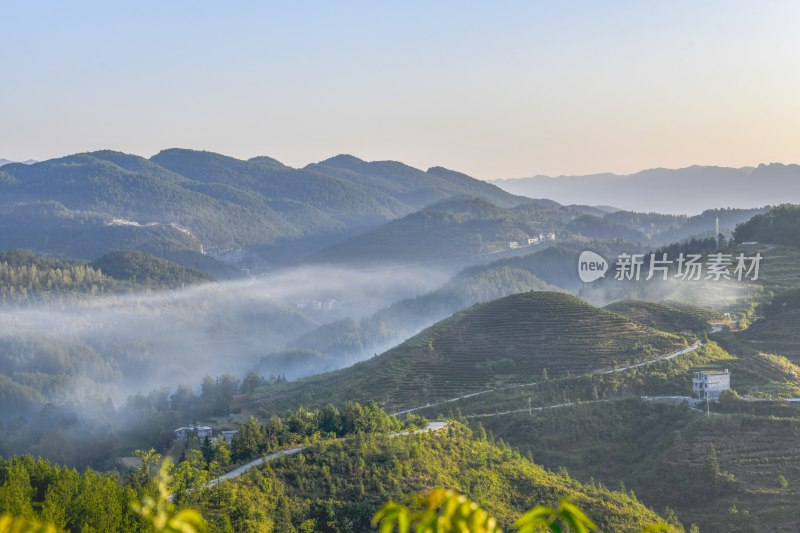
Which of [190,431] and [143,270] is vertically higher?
[143,270]

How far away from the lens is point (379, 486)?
33938 mm

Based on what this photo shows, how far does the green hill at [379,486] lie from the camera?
97.5 ft

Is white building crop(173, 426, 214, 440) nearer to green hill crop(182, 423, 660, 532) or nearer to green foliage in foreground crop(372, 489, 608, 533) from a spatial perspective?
green hill crop(182, 423, 660, 532)

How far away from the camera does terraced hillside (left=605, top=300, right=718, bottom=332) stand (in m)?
71.4

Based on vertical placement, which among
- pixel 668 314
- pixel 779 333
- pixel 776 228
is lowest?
pixel 779 333

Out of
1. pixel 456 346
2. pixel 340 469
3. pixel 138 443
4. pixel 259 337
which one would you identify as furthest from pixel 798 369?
pixel 259 337

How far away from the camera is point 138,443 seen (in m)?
69.5

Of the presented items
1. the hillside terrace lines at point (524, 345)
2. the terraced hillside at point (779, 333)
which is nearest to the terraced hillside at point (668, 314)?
the hillside terrace lines at point (524, 345)

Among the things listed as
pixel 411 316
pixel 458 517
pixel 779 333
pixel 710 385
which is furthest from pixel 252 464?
pixel 411 316

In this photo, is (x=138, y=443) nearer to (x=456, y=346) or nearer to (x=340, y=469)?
(x=456, y=346)

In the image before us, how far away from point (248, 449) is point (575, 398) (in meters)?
26.6

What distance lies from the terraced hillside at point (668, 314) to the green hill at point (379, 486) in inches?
1233
